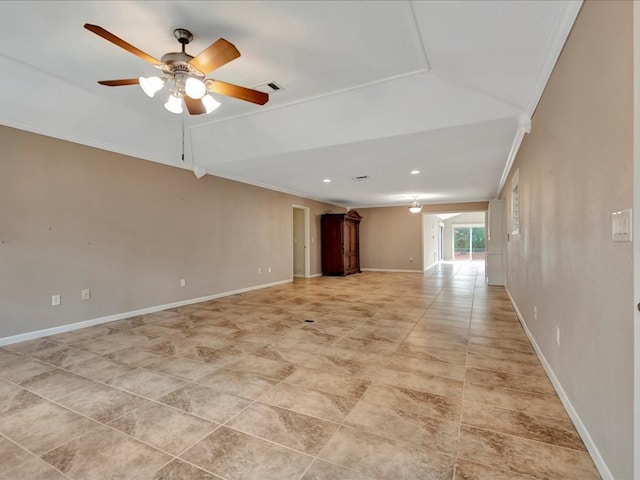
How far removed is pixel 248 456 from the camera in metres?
1.57

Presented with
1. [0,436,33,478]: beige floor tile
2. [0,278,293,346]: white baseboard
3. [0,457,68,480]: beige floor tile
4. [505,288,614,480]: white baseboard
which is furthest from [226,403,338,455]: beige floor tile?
[0,278,293,346]: white baseboard

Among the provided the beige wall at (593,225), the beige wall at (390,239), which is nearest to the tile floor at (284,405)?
the beige wall at (593,225)

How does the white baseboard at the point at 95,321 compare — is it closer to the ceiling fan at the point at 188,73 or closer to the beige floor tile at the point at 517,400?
the ceiling fan at the point at 188,73

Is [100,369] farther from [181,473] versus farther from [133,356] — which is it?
[181,473]

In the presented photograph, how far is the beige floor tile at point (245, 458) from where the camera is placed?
57.1 inches

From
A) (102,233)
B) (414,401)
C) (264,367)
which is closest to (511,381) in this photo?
(414,401)

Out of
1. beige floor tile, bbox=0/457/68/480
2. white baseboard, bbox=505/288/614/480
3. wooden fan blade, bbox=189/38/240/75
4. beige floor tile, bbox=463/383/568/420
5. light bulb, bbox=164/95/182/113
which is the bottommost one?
beige floor tile, bbox=0/457/68/480

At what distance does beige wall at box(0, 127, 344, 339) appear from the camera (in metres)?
3.42

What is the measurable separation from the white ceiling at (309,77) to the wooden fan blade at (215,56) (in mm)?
350

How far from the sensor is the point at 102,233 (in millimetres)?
4125

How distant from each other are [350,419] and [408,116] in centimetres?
294

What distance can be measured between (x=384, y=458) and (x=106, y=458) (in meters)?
1.39

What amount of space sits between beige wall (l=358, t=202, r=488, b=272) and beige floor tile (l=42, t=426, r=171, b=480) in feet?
31.6

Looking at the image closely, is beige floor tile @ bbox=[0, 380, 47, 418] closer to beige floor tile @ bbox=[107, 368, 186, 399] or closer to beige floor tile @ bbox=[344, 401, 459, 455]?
beige floor tile @ bbox=[107, 368, 186, 399]
